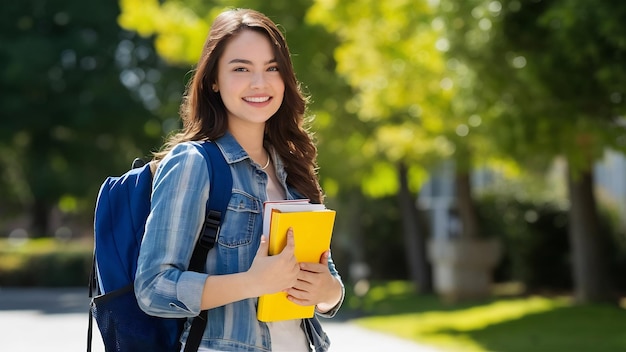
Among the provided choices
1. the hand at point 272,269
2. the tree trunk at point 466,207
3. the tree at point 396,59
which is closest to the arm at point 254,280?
the hand at point 272,269

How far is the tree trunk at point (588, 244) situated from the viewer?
18.2m

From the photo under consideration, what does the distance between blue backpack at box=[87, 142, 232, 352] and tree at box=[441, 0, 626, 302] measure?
8.44 metres

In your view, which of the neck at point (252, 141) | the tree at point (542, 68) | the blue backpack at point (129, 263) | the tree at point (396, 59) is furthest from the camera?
the tree at point (396, 59)

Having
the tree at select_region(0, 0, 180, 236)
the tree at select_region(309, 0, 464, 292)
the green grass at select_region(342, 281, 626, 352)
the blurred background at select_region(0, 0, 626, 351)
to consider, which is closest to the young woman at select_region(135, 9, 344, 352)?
the blurred background at select_region(0, 0, 626, 351)

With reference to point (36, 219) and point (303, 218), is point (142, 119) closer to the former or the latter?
point (36, 219)

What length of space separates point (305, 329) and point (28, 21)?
35.7 metres

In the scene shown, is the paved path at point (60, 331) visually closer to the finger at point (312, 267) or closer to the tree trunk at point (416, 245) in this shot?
the tree trunk at point (416, 245)

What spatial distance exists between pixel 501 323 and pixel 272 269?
46.1 ft

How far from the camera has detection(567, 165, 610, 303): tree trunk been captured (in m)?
18.2

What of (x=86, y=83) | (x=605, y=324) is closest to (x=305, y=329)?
(x=605, y=324)

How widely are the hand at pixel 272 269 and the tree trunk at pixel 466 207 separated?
18.7 m

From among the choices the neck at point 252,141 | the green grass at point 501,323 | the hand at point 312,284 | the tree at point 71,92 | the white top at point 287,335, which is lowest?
the green grass at point 501,323

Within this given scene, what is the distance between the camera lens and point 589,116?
12195 millimetres

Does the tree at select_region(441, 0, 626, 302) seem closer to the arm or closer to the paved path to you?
the paved path
